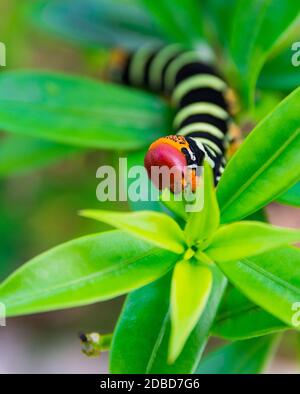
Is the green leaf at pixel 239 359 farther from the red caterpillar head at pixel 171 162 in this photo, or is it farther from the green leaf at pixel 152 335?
the red caterpillar head at pixel 171 162

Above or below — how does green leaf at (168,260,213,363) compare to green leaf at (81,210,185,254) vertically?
below

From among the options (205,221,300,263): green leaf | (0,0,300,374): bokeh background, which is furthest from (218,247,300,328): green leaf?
(0,0,300,374): bokeh background

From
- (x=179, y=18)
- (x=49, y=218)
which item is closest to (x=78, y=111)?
(x=179, y=18)

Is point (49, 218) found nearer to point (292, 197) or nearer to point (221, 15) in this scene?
point (221, 15)

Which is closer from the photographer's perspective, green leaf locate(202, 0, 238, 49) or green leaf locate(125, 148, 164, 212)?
green leaf locate(125, 148, 164, 212)

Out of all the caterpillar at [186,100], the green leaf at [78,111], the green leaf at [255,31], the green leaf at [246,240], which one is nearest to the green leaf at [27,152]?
the green leaf at [78,111]

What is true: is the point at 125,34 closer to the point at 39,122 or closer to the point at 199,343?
the point at 39,122

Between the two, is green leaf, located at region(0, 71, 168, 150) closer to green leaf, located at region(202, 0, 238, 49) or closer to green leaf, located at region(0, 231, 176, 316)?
green leaf, located at region(202, 0, 238, 49)

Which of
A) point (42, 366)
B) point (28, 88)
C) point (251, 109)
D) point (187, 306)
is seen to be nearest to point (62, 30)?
point (28, 88)
